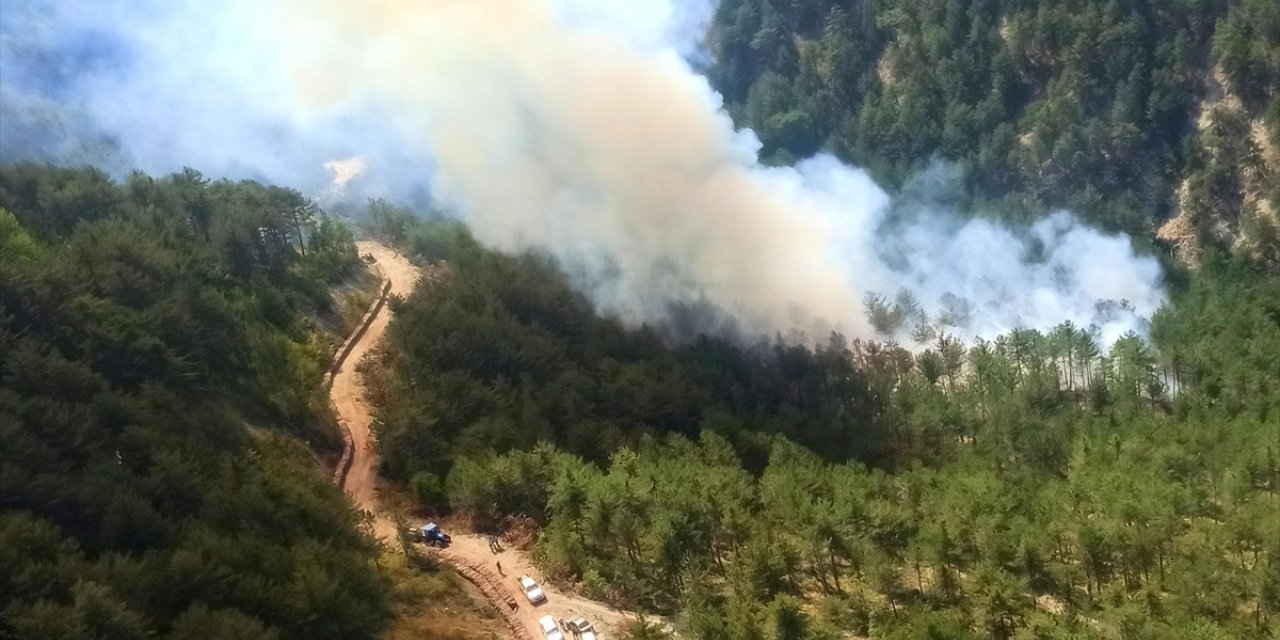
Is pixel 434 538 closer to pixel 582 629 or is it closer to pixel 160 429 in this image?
pixel 582 629

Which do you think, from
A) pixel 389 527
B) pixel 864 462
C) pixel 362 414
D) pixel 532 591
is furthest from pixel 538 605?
pixel 864 462

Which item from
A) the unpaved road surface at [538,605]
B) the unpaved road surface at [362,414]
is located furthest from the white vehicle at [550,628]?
the unpaved road surface at [362,414]

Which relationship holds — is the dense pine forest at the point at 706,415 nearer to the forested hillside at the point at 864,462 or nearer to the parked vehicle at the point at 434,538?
the forested hillside at the point at 864,462

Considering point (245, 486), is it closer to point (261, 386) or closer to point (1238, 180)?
point (261, 386)

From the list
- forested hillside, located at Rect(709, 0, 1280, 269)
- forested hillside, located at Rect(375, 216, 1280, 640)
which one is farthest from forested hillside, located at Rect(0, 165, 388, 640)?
forested hillside, located at Rect(709, 0, 1280, 269)

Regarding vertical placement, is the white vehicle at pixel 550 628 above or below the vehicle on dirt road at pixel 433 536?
below

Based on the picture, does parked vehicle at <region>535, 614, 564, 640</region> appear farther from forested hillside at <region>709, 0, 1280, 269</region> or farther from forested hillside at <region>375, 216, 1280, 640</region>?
forested hillside at <region>709, 0, 1280, 269</region>
